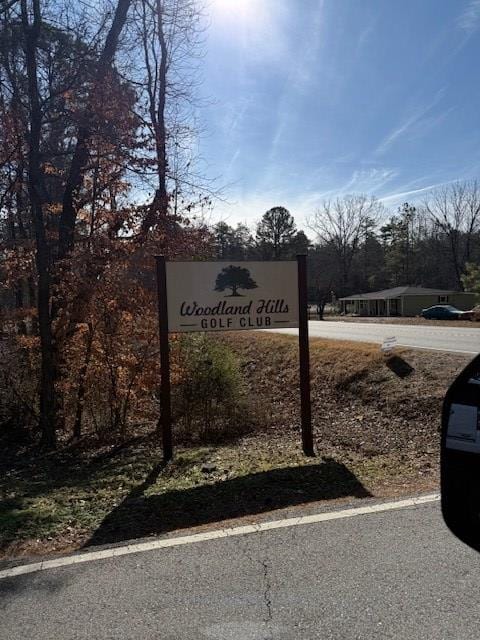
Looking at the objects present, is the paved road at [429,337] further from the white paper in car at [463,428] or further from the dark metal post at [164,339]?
the white paper in car at [463,428]

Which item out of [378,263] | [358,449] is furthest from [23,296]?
[378,263]

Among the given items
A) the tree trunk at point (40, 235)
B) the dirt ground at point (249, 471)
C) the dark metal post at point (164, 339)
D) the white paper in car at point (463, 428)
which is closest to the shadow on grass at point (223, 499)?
the dirt ground at point (249, 471)

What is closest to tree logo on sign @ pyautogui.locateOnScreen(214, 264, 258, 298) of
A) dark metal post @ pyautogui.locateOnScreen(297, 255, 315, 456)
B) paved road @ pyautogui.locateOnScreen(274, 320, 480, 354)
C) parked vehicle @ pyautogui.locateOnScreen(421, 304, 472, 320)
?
dark metal post @ pyautogui.locateOnScreen(297, 255, 315, 456)

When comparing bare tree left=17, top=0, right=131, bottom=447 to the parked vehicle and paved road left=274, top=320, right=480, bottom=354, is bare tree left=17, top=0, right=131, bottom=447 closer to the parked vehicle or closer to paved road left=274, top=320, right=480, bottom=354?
paved road left=274, top=320, right=480, bottom=354

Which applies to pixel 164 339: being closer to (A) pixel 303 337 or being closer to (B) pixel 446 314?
(A) pixel 303 337

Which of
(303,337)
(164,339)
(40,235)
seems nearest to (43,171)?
(40,235)

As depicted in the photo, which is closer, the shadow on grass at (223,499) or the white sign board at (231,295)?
the shadow on grass at (223,499)

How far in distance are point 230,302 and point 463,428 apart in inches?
205

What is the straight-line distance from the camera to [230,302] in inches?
275

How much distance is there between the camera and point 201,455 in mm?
6840

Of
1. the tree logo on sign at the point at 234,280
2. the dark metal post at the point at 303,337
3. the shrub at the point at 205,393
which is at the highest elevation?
the tree logo on sign at the point at 234,280

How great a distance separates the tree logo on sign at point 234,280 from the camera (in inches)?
272

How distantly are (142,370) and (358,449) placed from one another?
433 centimetres

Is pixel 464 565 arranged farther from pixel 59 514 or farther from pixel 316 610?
pixel 59 514
